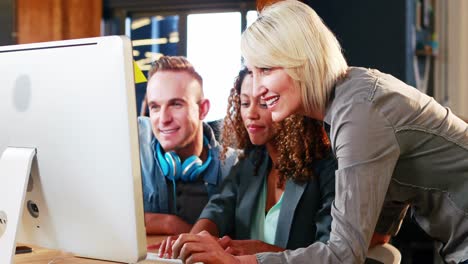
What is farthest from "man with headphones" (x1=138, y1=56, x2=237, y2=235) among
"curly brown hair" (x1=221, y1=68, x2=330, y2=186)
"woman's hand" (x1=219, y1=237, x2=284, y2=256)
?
"woman's hand" (x1=219, y1=237, x2=284, y2=256)

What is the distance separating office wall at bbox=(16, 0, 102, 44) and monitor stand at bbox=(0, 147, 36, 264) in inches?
79.8

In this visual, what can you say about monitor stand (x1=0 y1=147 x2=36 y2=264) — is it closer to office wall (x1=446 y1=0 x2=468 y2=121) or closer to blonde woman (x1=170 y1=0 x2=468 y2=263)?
blonde woman (x1=170 y1=0 x2=468 y2=263)

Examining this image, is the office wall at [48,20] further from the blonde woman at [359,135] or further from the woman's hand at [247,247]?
the blonde woman at [359,135]

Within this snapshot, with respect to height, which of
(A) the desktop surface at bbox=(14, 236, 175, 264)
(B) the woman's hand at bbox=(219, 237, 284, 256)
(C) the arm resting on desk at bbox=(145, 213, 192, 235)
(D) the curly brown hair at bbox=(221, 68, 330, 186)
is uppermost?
(D) the curly brown hair at bbox=(221, 68, 330, 186)

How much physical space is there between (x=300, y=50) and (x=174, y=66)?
0.98 meters

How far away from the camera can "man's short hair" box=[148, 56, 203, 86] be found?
2.27m

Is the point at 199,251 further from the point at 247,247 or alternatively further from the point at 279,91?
the point at 247,247

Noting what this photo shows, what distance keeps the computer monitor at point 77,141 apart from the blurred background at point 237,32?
1053 mm

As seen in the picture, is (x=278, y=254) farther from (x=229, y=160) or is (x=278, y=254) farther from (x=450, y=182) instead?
(x=229, y=160)

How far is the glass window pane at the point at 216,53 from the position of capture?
2270 millimetres

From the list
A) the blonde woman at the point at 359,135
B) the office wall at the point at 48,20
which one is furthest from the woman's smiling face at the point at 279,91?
the office wall at the point at 48,20

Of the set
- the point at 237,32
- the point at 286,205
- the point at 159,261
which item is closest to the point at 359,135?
the point at 159,261

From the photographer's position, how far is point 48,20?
3162 millimetres

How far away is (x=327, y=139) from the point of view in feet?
6.07
